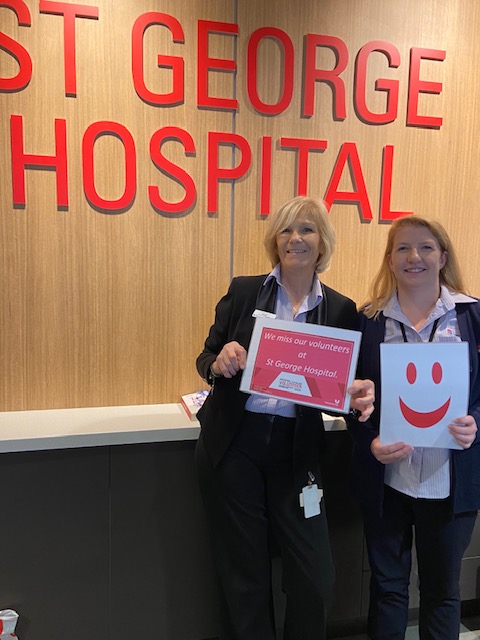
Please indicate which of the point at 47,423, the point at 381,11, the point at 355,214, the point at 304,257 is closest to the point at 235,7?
the point at 381,11

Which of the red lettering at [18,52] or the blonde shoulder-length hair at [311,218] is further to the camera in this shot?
the red lettering at [18,52]

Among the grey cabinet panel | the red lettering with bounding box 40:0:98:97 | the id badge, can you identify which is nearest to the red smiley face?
the id badge

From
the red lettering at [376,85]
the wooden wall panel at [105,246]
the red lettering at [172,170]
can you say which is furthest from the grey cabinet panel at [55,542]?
the red lettering at [376,85]

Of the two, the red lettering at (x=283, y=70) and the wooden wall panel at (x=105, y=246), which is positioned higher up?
the red lettering at (x=283, y=70)

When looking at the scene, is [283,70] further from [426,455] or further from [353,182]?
[426,455]

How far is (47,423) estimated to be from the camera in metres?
1.94

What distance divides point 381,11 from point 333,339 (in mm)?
1627

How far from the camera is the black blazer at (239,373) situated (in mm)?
1604

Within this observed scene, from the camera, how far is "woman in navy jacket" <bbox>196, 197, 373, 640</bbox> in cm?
160

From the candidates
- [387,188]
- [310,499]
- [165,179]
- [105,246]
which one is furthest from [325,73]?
[310,499]

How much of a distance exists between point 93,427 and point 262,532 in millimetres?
711

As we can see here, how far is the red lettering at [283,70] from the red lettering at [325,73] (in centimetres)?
7

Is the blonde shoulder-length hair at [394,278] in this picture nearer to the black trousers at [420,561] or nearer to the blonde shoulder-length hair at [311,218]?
the blonde shoulder-length hair at [311,218]

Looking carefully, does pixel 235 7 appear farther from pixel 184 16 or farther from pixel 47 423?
pixel 47 423
